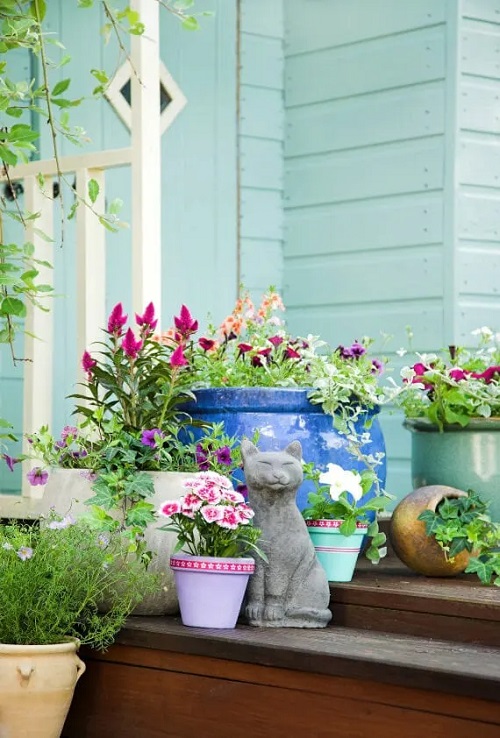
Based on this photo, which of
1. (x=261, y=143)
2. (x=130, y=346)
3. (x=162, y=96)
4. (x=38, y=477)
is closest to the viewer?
(x=130, y=346)

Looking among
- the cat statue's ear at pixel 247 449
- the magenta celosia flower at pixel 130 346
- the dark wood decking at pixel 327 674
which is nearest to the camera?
the dark wood decking at pixel 327 674

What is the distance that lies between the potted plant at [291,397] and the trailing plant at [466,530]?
0.24m

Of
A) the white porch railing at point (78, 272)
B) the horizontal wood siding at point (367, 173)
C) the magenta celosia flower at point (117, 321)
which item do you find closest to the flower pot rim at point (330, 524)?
the magenta celosia flower at point (117, 321)

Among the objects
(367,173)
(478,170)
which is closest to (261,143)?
(367,173)

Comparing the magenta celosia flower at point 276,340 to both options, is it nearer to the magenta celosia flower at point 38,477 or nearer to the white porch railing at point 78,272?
the white porch railing at point 78,272

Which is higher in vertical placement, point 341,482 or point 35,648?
point 341,482

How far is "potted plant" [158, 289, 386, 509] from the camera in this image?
3176 millimetres

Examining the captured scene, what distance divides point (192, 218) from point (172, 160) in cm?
22

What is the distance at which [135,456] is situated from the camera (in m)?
3.07

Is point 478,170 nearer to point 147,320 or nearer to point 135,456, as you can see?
point 147,320

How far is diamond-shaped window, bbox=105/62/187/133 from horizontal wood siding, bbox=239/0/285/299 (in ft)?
1.02

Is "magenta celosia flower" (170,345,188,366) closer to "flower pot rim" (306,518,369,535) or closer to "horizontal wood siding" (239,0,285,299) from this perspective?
"flower pot rim" (306,518,369,535)

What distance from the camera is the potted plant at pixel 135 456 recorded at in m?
2.98

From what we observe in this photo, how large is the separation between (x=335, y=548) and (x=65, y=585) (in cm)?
65
